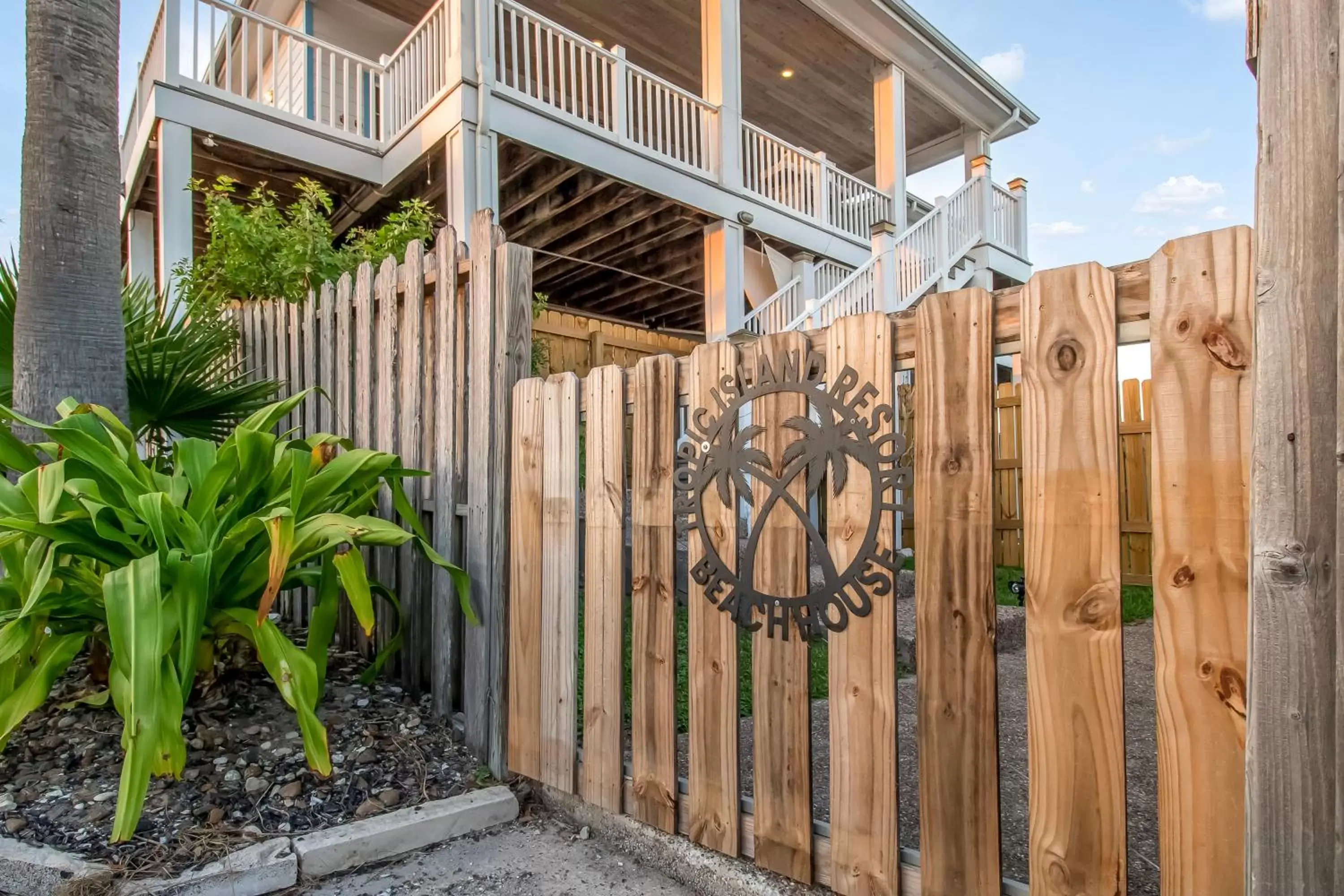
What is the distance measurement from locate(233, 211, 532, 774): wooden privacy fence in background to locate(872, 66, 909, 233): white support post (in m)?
7.97

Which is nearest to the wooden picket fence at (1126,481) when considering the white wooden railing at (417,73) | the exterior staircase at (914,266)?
the exterior staircase at (914,266)

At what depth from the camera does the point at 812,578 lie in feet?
6.41

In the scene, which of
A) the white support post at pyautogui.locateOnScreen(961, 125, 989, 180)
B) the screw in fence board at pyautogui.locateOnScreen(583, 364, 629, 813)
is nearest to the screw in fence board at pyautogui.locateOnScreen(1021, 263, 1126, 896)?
the screw in fence board at pyautogui.locateOnScreen(583, 364, 629, 813)

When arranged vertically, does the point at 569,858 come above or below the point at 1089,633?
below

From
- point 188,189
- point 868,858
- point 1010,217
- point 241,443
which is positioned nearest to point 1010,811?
point 868,858

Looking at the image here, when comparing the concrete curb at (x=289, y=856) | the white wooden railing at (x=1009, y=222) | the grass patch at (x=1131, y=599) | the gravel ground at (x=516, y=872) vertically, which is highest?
the white wooden railing at (x=1009, y=222)

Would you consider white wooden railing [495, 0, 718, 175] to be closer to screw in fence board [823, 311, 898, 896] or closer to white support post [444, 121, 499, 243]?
white support post [444, 121, 499, 243]

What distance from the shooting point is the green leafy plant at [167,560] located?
178cm

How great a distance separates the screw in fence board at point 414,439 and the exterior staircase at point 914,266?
4693 millimetres

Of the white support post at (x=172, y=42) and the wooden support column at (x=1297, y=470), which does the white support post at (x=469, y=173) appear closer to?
the white support post at (x=172, y=42)

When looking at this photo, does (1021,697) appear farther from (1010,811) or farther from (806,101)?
(806,101)

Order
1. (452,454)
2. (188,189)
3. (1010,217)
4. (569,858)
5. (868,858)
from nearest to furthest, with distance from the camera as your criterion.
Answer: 1. (868,858)
2. (569,858)
3. (452,454)
4. (188,189)
5. (1010,217)

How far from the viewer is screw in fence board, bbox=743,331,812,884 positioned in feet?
5.54

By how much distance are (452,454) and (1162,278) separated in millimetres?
2142
